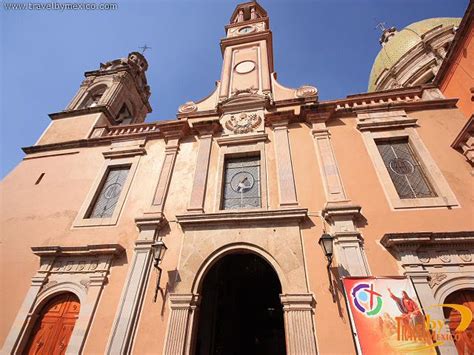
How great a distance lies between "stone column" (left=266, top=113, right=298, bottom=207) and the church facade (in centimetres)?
4

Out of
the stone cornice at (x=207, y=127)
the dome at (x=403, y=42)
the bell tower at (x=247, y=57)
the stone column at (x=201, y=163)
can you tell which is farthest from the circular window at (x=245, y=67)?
the dome at (x=403, y=42)

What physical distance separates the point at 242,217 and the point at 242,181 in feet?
5.03

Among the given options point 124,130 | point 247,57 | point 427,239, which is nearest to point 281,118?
point 247,57

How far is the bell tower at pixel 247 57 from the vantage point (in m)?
9.96

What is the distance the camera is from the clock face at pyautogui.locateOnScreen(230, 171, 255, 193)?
727 cm

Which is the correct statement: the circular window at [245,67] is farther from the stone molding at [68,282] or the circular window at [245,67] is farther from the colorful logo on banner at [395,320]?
the colorful logo on banner at [395,320]

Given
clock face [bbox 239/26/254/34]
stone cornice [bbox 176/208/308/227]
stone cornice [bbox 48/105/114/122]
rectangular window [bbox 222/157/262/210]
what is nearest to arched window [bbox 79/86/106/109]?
stone cornice [bbox 48/105/114/122]

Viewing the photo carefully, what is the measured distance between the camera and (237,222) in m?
6.20

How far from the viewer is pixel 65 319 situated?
5918 mm

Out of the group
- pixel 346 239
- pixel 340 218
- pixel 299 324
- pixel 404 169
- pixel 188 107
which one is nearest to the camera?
pixel 299 324

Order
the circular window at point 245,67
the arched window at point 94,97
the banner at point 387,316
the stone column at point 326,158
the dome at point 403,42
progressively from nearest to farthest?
the banner at point 387,316 < the stone column at point 326,158 < the circular window at point 245,67 < the arched window at point 94,97 < the dome at point 403,42

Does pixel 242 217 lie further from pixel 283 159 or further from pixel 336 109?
pixel 336 109

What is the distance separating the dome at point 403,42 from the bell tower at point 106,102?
1827 cm

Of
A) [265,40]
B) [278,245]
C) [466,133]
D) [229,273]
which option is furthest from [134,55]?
[466,133]
